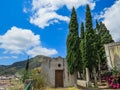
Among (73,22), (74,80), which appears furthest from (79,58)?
(73,22)

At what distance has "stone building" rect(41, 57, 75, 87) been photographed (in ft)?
92.4

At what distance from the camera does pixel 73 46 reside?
27.2 meters

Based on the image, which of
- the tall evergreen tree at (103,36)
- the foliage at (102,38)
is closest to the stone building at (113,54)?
the foliage at (102,38)

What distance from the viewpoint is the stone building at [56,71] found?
28.2 metres

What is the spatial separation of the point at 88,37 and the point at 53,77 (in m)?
7.01

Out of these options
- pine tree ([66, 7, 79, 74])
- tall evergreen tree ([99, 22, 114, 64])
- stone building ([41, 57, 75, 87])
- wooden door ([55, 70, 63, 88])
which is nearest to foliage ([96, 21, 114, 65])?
tall evergreen tree ([99, 22, 114, 64])

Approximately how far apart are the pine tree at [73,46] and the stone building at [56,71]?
1.25m

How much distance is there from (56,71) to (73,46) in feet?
13.6

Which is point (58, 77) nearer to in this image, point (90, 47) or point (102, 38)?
point (90, 47)

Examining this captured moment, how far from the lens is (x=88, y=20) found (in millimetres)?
27172

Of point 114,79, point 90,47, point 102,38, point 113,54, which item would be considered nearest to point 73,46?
point 90,47

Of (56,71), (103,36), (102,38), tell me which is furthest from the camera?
(103,36)

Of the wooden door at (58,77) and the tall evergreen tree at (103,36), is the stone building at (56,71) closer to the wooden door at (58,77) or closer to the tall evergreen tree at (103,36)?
the wooden door at (58,77)

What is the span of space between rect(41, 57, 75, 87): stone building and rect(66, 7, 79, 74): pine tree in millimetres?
1248
